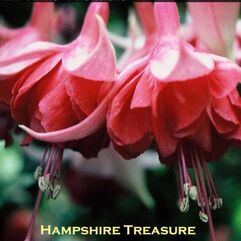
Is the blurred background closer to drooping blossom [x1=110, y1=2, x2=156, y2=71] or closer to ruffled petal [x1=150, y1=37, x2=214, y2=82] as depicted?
drooping blossom [x1=110, y1=2, x2=156, y2=71]

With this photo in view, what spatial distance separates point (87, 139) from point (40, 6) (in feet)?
0.56

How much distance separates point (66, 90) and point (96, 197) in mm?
385

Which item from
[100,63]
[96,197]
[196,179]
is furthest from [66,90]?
[96,197]

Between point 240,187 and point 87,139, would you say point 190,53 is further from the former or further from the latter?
point 240,187

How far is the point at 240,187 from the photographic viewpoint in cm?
100

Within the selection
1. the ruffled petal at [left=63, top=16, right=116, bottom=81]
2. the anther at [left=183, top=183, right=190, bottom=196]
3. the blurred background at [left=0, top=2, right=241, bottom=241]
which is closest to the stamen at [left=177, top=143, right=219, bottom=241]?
the anther at [left=183, top=183, right=190, bottom=196]

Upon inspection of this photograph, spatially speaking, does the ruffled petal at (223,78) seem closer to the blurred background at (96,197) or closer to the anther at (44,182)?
the anther at (44,182)

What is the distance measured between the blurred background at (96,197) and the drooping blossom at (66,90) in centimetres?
29

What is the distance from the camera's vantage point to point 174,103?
628 millimetres

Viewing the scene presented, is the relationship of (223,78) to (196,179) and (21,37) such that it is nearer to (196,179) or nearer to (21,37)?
(196,179)

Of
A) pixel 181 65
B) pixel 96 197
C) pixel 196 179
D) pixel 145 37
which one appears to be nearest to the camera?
pixel 181 65

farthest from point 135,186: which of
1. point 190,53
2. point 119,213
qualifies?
point 190,53

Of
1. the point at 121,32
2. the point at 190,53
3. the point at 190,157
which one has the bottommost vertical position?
the point at 121,32

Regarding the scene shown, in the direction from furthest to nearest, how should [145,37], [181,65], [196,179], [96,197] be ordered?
[96,197]
[145,37]
[196,179]
[181,65]
